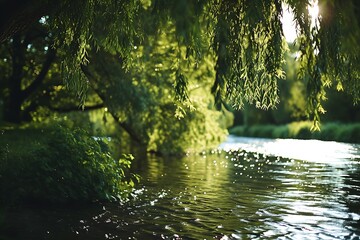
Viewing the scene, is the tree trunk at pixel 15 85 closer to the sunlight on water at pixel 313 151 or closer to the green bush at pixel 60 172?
the green bush at pixel 60 172

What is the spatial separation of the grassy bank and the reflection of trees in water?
1514 centimetres

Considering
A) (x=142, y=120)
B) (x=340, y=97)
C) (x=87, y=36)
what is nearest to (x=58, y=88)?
(x=142, y=120)

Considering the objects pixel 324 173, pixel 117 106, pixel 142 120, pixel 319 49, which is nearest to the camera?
pixel 319 49

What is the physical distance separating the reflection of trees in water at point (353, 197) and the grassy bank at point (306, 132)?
15.1 m

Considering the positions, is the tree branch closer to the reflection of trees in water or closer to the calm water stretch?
the calm water stretch

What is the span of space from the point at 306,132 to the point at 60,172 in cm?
3847

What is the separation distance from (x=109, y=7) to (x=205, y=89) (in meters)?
17.0

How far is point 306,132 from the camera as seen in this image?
145ft

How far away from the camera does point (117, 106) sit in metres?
19.6

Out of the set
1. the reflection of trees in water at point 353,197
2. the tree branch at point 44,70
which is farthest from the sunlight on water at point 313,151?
the tree branch at point 44,70

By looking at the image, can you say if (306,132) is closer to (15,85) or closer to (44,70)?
(44,70)

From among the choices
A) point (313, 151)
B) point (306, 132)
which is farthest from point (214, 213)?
point (306, 132)

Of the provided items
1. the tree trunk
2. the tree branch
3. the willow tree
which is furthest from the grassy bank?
the willow tree

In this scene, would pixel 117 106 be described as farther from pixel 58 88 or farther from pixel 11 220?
pixel 11 220
